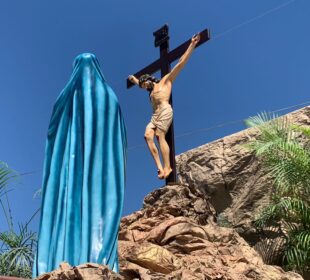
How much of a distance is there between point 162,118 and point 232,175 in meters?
2.22

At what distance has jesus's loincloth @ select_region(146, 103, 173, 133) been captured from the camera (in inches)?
317

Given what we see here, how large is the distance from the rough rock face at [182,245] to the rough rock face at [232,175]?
81.4 inches

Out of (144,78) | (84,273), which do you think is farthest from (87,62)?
(144,78)

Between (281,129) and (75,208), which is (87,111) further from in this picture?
(281,129)

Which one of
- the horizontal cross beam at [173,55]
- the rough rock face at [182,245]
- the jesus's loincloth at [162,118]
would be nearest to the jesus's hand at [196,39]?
the horizontal cross beam at [173,55]

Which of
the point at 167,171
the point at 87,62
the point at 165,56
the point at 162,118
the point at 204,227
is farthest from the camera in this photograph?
the point at 165,56

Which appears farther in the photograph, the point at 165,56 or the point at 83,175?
the point at 165,56

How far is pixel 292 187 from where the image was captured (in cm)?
763

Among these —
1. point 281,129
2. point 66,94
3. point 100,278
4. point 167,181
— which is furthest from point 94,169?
point 281,129

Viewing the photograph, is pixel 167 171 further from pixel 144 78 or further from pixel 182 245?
pixel 182 245

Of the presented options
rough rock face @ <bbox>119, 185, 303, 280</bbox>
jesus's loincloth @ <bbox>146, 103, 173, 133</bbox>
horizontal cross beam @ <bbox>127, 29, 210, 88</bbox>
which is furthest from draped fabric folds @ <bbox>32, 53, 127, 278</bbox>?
horizontal cross beam @ <bbox>127, 29, 210, 88</bbox>

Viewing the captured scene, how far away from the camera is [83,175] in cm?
373

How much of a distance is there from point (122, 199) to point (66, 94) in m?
0.94

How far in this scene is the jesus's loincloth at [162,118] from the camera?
8047mm
